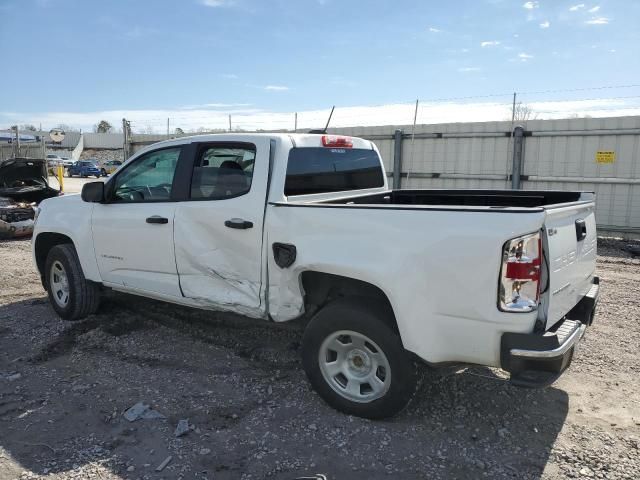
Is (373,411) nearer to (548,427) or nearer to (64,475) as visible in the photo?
(548,427)

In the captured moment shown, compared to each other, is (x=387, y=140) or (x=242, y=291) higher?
(x=387, y=140)

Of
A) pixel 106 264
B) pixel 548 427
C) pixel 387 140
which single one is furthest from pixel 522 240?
pixel 387 140

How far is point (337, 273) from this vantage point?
11.1 ft

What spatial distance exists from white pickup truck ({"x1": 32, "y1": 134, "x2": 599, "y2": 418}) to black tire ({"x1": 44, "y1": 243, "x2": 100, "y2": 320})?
16 mm

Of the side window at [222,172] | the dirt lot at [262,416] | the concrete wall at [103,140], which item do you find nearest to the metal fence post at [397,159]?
the dirt lot at [262,416]

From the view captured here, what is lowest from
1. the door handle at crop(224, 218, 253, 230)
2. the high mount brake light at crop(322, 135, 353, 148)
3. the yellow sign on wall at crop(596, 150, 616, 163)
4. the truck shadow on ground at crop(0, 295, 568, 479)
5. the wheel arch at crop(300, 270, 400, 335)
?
the truck shadow on ground at crop(0, 295, 568, 479)

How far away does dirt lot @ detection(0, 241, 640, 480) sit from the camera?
3.02 metres

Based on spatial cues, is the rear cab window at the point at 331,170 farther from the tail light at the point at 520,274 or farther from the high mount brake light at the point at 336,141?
the tail light at the point at 520,274

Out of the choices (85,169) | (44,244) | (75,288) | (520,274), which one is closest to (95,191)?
(75,288)

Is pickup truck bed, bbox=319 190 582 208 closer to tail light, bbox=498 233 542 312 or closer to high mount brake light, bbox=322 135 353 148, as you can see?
high mount brake light, bbox=322 135 353 148

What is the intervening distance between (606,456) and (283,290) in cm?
226

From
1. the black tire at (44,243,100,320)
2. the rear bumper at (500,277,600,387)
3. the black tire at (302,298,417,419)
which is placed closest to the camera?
the rear bumper at (500,277,600,387)

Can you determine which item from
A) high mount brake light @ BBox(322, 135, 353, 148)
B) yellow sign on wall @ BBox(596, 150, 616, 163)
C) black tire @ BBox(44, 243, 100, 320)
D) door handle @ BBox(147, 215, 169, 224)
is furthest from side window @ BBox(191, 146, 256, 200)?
yellow sign on wall @ BBox(596, 150, 616, 163)

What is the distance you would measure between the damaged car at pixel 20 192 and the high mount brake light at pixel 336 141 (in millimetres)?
8869
